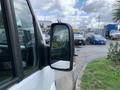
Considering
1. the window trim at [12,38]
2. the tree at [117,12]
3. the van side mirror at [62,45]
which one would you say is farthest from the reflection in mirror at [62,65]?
the tree at [117,12]

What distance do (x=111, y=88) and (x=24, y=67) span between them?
30.9 feet

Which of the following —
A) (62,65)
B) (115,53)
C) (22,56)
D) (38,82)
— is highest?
(22,56)

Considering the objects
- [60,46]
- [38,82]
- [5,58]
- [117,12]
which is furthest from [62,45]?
[117,12]

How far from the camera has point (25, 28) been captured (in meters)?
2.93

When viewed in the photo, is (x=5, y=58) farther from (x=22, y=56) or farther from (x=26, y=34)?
(x=26, y=34)

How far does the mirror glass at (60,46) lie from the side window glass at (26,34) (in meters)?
0.16

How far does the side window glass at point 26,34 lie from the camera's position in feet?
8.85

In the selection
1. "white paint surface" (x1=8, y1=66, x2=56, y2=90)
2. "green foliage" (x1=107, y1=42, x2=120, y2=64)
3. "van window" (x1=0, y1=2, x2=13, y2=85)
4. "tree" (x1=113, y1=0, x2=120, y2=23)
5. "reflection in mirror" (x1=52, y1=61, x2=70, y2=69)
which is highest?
"tree" (x1=113, y1=0, x2=120, y2=23)

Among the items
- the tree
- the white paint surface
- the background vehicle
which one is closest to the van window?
the white paint surface

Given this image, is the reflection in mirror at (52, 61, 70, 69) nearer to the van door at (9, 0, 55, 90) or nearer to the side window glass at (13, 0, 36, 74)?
the van door at (9, 0, 55, 90)

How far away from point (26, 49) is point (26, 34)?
0.42 ft

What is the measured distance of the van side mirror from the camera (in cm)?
295

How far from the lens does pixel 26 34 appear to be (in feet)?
9.57

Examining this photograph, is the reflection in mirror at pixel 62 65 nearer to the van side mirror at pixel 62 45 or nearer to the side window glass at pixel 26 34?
the van side mirror at pixel 62 45
